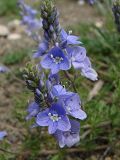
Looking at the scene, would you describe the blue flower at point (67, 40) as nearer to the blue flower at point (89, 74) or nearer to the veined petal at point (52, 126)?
the blue flower at point (89, 74)

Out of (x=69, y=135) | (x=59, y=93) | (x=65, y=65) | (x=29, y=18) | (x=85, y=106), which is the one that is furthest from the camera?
(x=29, y=18)

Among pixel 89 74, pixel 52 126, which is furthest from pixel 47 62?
pixel 52 126

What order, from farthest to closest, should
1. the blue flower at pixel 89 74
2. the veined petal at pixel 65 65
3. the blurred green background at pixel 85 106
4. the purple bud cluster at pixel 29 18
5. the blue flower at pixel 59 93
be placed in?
the purple bud cluster at pixel 29 18, the blurred green background at pixel 85 106, the blue flower at pixel 89 74, the veined petal at pixel 65 65, the blue flower at pixel 59 93

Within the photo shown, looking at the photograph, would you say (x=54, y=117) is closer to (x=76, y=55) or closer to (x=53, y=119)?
(x=53, y=119)

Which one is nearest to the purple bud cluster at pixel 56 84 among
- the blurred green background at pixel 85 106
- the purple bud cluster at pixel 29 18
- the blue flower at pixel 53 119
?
the blue flower at pixel 53 119

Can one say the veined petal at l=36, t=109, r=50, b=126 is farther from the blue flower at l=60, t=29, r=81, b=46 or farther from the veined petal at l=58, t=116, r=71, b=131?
the blue flower at l=60, t=29, r=81, b=46

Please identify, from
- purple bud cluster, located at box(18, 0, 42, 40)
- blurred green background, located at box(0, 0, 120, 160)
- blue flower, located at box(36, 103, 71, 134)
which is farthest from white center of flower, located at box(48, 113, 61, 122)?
purple bud cluster, located at box(18, 0, 42, 40)

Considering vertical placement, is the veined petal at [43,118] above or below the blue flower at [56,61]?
below
